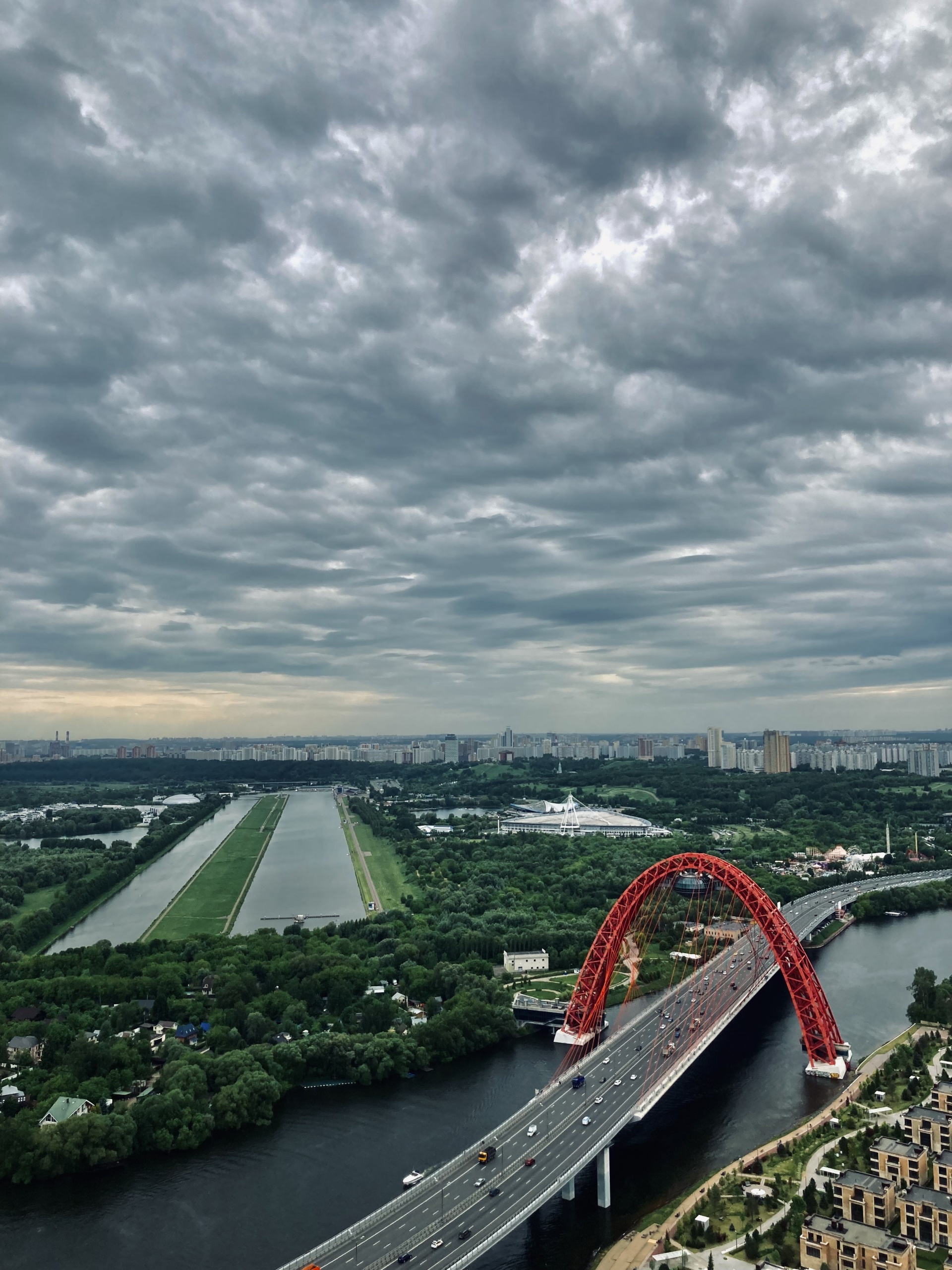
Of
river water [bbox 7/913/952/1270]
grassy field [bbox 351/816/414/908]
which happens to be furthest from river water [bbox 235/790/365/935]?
river water [bbox 7/913/952/1270]

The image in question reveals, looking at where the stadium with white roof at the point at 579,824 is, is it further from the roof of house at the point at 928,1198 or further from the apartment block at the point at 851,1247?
the apartment block at the point at 851,1247

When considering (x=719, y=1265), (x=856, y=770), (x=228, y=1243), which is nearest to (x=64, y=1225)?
(x=228, y=1243)

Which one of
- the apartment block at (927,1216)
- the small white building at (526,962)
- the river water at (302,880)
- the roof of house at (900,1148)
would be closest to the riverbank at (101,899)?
the river water at (302,880)

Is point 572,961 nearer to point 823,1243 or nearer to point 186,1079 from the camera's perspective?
point 186,1079

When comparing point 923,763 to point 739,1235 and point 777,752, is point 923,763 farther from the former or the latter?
point 739,1235

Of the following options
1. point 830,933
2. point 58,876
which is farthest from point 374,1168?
point 58,876

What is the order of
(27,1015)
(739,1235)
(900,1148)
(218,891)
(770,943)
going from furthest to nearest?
(218,891)
(27,1015)
(770,943)
(900,1148)
(739,1235)

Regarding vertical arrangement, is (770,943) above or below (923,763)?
below

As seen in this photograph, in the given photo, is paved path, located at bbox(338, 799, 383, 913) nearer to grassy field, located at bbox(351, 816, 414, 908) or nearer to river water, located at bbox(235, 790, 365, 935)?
grassy field, located at bbox(351, 816, 414, 908)
